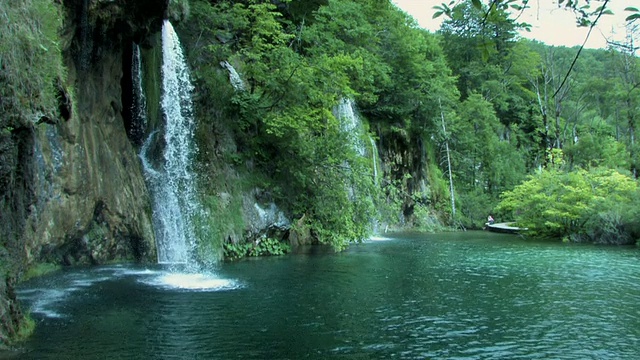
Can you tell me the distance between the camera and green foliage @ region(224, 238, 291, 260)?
1587 centimetres

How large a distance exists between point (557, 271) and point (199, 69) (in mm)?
13054

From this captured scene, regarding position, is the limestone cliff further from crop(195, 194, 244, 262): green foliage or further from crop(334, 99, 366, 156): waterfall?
crop(334, 99, 366, 156): waterfall

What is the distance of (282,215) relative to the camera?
1786cm

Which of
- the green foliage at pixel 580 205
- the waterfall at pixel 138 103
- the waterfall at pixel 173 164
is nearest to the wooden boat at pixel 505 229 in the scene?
the green foliage at pixel 580 205

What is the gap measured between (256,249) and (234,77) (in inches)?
250

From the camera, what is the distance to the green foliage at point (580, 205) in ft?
74.9

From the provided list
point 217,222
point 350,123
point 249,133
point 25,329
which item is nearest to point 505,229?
point 350,123

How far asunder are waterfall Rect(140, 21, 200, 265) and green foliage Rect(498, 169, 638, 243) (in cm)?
1853

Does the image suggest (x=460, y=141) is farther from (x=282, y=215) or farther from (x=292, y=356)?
(x=292, y=356)

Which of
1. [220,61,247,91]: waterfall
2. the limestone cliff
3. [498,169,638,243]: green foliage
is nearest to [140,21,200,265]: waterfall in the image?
the limestone cliff

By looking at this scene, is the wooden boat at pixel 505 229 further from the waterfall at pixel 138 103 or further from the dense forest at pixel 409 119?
the waterfall at pixel 138 103

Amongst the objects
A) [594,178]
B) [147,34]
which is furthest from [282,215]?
[594,178]

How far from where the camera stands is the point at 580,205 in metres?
24.3

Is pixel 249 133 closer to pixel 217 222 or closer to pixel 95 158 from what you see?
pixel 217 222
